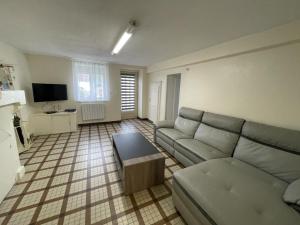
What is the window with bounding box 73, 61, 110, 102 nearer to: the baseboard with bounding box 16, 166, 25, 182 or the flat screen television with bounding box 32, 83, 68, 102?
the flat screen television with bounding box 32, 83, 68, 102

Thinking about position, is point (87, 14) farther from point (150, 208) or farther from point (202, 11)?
point (150, 208)

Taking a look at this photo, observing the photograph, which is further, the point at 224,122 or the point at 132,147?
the point at 224,122

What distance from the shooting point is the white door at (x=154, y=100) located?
510cm

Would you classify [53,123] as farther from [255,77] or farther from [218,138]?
[255,77]

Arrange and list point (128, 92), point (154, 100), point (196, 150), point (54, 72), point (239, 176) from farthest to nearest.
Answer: point (128, 92), point (154, 100), point (54, 72), point (196, 150), point (239, 176)

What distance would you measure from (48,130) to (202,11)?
485 cm

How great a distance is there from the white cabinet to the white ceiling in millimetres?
2167

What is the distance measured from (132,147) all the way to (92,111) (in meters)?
3.42

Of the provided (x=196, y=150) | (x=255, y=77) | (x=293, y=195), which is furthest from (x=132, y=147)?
(x=255, y=77)

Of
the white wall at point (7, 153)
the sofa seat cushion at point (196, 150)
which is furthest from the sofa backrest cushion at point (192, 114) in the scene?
the white wall at point (7, 153)

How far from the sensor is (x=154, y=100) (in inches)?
212

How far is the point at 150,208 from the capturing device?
66.1 inches

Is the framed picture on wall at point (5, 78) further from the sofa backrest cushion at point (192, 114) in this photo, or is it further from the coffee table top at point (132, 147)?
the sofa backrest cushion at point (192, 114)

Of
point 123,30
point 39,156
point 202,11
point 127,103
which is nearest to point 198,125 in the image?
point 202,11
